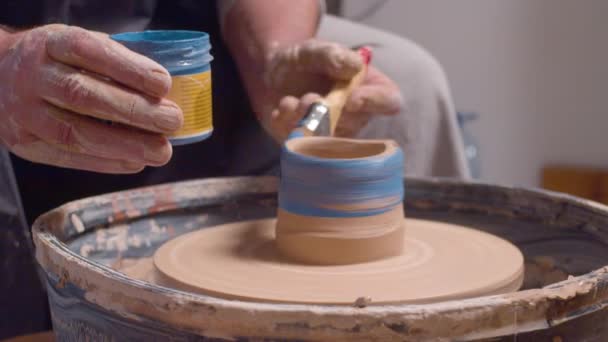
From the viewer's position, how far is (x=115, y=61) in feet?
2.55

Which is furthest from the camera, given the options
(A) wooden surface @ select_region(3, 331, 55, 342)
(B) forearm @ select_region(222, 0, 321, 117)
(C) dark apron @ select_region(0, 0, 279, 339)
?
(B) forearm @ select_region(222, 0, 321, 117)

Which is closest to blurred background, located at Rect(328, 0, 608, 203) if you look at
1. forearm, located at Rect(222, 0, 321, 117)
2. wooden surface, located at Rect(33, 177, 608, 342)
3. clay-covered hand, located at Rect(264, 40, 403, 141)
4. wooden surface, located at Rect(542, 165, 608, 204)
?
wooden surface, located at Rect(542, 165, 608, 204)

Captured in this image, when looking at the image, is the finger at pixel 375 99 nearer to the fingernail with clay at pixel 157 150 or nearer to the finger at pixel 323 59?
the finger at pixel 323 59

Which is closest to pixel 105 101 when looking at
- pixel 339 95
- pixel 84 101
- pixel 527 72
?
pixel 84 101

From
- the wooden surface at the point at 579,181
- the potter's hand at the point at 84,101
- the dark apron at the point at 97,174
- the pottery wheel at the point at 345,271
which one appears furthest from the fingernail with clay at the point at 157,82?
the wooden surface at the point at 579,181

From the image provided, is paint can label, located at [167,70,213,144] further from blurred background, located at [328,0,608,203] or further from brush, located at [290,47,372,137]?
blurred background, located at [328,0,608,203]

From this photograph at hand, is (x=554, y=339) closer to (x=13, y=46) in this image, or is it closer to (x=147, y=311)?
(x=147, y=311)

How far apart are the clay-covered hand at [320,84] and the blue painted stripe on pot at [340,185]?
0.79 feet

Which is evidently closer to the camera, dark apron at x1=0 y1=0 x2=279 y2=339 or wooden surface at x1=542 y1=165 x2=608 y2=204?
dark apron at x1=0 y1=0 x2=279 y2=339

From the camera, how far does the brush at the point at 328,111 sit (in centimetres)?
107

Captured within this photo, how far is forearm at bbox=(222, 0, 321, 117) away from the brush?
0.27 m

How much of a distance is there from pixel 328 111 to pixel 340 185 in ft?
0.78

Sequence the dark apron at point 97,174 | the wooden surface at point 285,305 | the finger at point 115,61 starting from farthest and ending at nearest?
the dark apron at point 97,174 < the finger at point 115,61 < the wooden surface at point 285,305

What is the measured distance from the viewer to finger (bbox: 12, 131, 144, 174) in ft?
2.84
